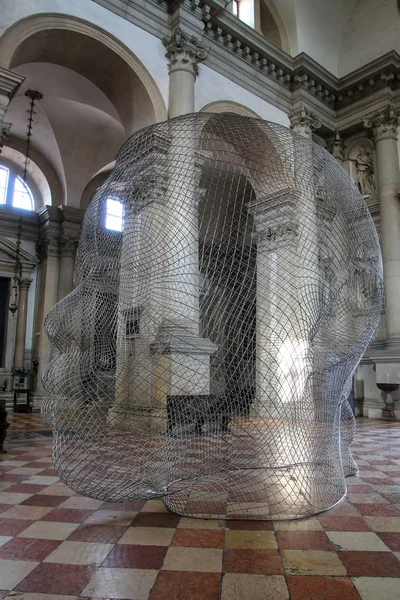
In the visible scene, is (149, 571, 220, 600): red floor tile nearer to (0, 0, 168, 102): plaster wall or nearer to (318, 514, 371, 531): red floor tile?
(318, 514, 371, 531): red floor tile

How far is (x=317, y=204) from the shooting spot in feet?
9.70

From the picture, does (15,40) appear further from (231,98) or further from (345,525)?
(345,525)

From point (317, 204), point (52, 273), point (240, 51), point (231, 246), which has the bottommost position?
point (231, 246)

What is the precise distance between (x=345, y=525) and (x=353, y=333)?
1184 millimetres

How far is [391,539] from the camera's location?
87.6 inches

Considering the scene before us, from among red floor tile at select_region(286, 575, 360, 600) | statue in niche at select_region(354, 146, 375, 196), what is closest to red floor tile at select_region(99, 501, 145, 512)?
red floor tile at select_region(286, 575, 360, 600)

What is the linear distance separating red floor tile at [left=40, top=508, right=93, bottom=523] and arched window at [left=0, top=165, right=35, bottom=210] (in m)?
12.4

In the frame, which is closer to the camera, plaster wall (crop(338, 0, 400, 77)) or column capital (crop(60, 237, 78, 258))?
plaster wall (crop(338, 0, 400, 77))

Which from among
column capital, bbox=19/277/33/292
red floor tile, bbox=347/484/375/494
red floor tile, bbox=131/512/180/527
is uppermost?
column capital, bbox=19/277/33/292

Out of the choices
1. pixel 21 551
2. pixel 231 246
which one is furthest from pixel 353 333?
pixel 21 551

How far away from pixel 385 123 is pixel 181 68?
5.35 m

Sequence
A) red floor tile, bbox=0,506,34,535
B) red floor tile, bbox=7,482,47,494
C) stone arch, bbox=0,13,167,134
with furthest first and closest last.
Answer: stone arch, bbox=0,13,167,134 → red floor tile, bbox=7,482,47,494 → red floor tile, bbox=0,506,34,535

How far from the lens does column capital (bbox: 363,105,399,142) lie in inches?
406

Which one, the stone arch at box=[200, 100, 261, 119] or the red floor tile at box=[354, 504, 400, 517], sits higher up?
the stone arch at box=[200, 100, 261, 119]
